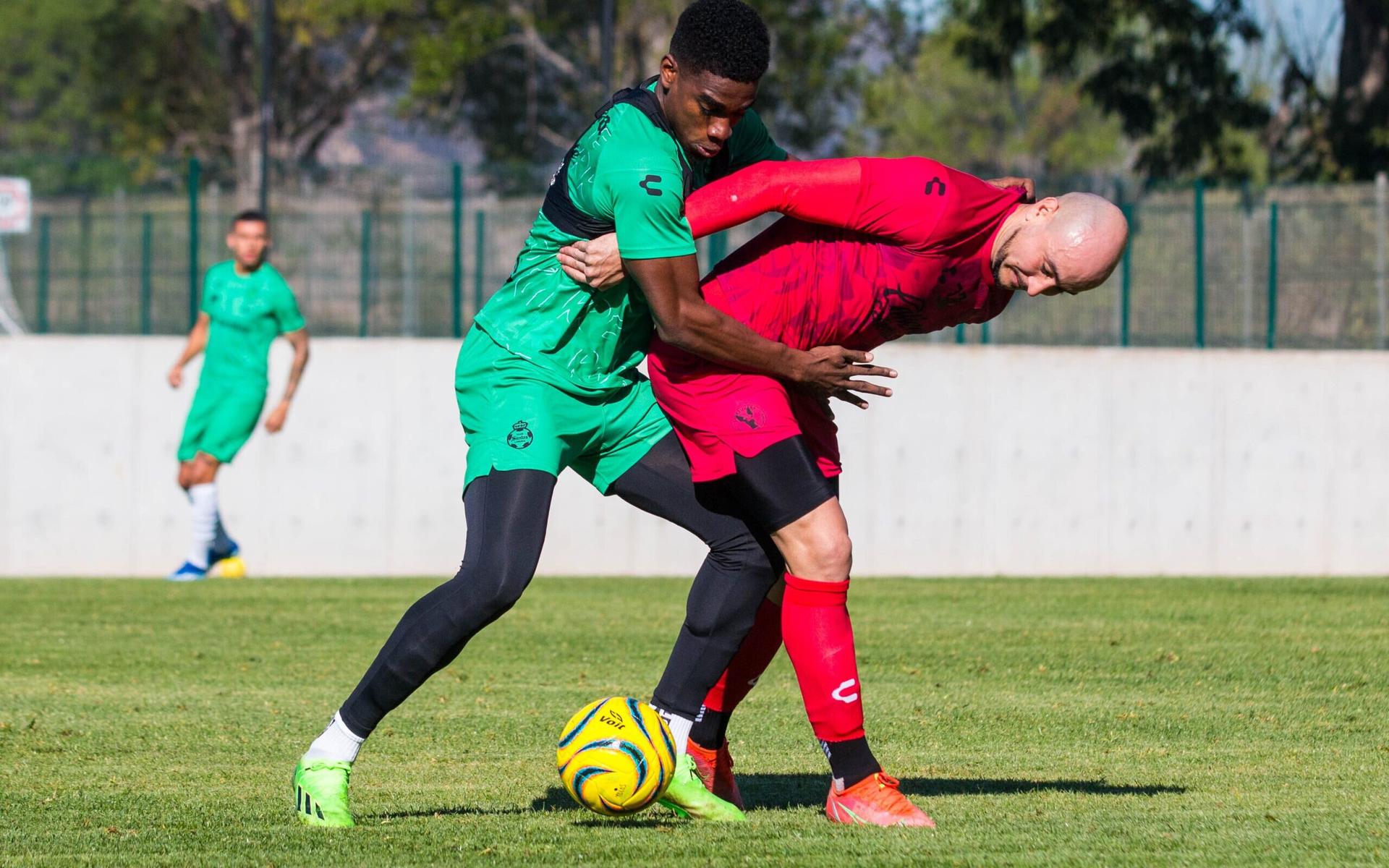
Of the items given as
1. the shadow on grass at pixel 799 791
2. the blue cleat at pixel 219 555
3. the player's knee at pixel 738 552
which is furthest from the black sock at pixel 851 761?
the blue cleat at pixel 219 555

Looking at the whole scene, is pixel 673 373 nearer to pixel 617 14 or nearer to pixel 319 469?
pixel 319 469

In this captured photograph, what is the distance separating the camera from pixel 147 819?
5.13 meters

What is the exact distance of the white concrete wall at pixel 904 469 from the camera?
14648 millimetres

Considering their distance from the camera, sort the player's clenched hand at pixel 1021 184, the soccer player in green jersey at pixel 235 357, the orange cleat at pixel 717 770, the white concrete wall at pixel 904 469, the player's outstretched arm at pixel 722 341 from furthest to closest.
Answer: the white concrete wall at pixel 904 469
the soccer player in green jersey at pixel 235 357
the orange cleat at pixel 717 770
the player's clenched hand at pixel 1021 184
the player's outstretched arm at pixel 722 341

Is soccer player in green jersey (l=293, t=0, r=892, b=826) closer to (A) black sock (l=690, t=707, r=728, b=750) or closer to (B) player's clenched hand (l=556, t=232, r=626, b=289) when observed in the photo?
(B) player's clenched hand (l=556, t=232, r=626, b=289)

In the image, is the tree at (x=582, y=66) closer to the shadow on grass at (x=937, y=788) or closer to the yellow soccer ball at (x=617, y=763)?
the shadow on grass at (x=937, y=788)

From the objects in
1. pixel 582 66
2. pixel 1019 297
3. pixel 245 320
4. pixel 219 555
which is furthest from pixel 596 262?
pixel 582 66

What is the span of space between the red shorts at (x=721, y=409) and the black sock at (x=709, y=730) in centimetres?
71

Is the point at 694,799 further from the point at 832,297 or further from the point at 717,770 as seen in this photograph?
the point at 832,297

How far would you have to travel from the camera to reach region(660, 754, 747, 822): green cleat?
518 centimetres

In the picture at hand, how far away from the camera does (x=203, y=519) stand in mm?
13602

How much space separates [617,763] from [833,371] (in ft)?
3.79

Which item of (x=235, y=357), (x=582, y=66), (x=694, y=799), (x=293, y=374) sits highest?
(x=582, y=66)

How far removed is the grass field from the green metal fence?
3.67 meters
